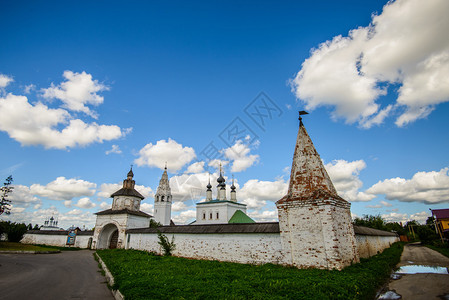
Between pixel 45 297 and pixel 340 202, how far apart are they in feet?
38.7

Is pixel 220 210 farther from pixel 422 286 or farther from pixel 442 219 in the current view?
pixel 442 219

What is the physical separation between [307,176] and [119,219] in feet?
75.3

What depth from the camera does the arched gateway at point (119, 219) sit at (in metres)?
25.6

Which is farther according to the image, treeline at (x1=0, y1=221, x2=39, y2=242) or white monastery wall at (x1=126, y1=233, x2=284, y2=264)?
treeline at (x1=0, y1=221, x2=39, y2=242)

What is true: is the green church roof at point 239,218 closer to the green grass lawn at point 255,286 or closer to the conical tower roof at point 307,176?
the conical tower roof at point 307,176

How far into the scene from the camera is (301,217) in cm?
1038

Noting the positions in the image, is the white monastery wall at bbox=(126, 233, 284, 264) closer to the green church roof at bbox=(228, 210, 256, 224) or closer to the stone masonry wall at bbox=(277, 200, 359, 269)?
the stone masonry wall at bbox=(277, 200, 359, 269)

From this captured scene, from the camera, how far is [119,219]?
25.9 metres

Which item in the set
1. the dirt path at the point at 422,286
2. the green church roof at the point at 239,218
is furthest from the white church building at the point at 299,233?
the green church roof at the point at 239,218

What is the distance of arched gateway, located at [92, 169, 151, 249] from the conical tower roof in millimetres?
21031

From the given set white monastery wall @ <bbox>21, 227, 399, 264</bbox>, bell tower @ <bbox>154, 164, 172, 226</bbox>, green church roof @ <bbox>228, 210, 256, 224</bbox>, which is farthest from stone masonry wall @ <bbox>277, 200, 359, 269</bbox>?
bell tower @ <bbox>154, 164, 172, 226</bbox>

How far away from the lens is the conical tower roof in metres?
10.5

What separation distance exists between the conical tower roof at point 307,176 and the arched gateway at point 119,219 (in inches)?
828

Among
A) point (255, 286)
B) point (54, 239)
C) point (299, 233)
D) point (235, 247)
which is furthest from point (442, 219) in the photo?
point (54, 239)
